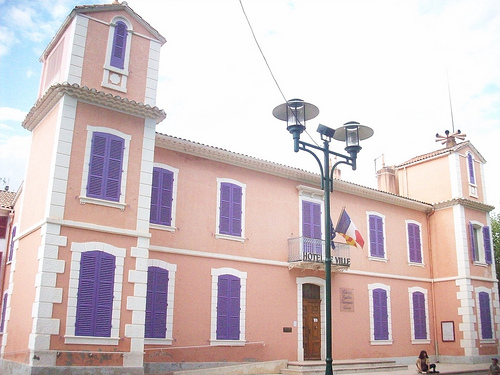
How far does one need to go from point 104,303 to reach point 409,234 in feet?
51.8

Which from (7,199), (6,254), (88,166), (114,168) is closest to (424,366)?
(114,168)

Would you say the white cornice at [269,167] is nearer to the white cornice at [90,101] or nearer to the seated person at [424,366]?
the white cornice at [90,101]

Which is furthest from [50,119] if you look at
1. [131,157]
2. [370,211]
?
[370,211]

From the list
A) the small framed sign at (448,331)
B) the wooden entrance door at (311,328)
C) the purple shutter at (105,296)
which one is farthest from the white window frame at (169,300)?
the small framed sign at (448,331)

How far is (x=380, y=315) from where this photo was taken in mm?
22062

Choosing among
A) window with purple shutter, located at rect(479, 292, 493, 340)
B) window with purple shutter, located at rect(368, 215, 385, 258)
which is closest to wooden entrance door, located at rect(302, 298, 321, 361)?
window with purple shutter, located at rect(368, 215, 385, 258)

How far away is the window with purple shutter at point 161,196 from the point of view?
16406 millimetres

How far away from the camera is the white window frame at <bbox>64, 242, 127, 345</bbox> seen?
496 inches

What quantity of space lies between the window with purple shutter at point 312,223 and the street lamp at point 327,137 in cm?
902

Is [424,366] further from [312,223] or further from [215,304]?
[215,304]

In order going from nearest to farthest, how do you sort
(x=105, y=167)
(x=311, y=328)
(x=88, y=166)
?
1. (x=88, y=166)
2. (x=105, y=167)
3. (x=311, y=328)

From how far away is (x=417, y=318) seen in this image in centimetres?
2355

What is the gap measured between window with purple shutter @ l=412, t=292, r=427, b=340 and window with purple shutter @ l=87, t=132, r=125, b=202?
50.4ft

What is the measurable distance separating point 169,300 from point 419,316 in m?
12.8
